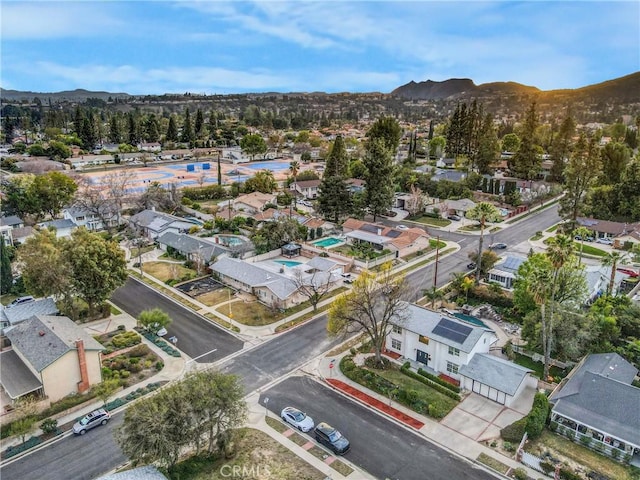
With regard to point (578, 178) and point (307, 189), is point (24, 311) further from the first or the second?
point (578, 178)

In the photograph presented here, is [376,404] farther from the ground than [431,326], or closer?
closer

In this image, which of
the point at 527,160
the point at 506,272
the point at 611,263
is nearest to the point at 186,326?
the point at 506,272

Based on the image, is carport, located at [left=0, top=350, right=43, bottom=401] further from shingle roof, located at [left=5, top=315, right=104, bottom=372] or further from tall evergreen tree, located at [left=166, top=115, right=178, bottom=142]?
tall evergreen tree, located at [left=166, top=115, right=178, bottom=142]

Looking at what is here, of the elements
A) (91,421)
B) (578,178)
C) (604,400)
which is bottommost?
(91,421)

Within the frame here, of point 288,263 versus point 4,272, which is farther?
point 288,263

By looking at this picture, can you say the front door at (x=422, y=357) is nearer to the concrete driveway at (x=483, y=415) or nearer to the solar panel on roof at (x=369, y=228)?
the concrete driveway at (x=483, y=415)

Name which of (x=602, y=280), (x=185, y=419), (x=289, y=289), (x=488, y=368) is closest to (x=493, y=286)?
(x=602, y=280)
